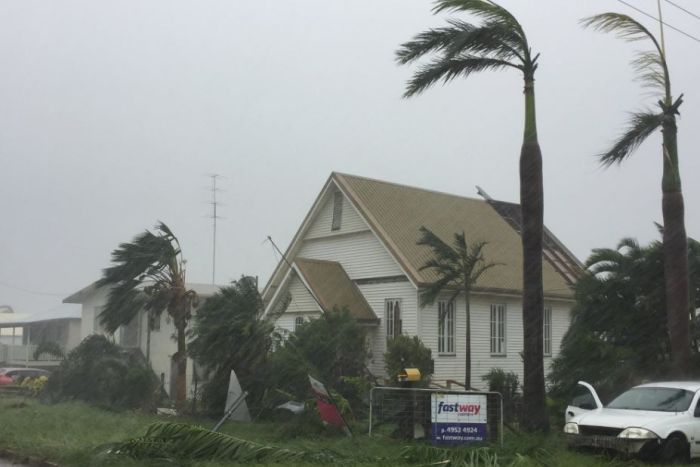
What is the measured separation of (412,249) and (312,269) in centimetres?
352

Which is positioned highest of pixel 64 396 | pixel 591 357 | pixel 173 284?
pixel 173 284

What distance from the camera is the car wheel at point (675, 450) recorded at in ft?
42.9

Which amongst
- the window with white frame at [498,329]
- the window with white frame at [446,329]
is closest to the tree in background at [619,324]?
the window with white frame at [446,329]

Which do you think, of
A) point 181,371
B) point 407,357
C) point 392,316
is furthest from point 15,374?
point 407,357

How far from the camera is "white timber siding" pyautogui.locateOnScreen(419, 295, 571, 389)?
2764 centimetres

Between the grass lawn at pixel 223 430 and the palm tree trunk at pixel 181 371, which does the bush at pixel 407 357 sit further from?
the grass lawn at pixel 223 430

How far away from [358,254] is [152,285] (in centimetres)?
833

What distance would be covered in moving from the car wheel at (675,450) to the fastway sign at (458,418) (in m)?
2.81

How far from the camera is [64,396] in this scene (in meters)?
26.2

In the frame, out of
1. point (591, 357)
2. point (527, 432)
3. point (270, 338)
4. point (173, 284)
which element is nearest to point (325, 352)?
point (270, 338)

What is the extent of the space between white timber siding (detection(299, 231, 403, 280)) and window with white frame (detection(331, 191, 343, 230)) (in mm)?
492

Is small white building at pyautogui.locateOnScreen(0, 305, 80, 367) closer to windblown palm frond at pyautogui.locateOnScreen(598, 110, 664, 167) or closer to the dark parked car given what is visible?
the dark parked car

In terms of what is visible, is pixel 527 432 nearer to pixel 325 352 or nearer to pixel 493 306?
pixel 325 352

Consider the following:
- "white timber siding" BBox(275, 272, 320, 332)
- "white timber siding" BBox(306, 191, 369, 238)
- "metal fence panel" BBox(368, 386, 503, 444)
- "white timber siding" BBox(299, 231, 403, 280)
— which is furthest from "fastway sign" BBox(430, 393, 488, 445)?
"white timber siding" BBox(306, 191, 369, 238)
